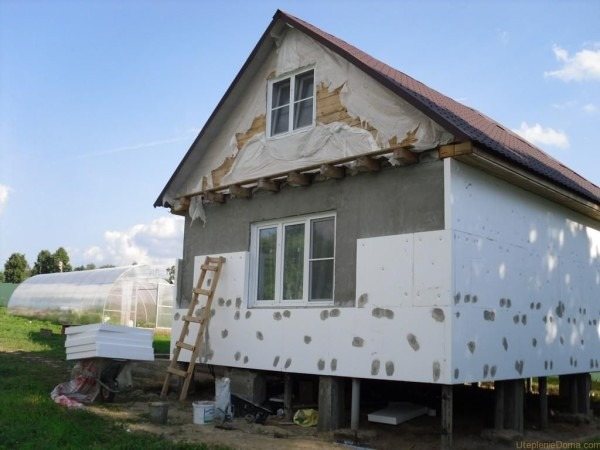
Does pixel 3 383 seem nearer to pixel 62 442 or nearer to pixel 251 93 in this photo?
pixel 62 442

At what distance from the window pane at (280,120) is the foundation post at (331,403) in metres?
4.48

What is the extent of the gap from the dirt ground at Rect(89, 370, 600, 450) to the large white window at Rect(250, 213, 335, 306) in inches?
81.0

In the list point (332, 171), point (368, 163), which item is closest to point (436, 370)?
point (368, 163)

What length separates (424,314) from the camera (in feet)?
Result: 26.8

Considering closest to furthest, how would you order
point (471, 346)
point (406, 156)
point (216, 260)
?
point (471, 346) < point (406, 156) < point (216, 260)

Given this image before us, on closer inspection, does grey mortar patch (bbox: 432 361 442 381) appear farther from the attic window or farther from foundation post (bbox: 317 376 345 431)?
the attic window

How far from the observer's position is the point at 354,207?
9469 mm

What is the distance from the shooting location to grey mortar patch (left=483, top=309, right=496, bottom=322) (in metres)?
8.49

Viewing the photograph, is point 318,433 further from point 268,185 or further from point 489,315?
point 268,185

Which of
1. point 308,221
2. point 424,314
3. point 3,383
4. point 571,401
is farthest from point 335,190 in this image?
point 3,383

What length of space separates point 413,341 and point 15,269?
5943 centimetres

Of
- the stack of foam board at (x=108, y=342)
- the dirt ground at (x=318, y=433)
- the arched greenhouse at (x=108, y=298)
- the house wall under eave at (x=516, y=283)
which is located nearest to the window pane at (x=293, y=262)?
the dirt ground at (x=318, y=433)

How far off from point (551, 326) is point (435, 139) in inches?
161

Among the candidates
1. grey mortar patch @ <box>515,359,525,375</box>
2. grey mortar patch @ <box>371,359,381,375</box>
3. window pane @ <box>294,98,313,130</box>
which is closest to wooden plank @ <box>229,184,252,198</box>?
window pane @ <box>294,98,313,130</box>
